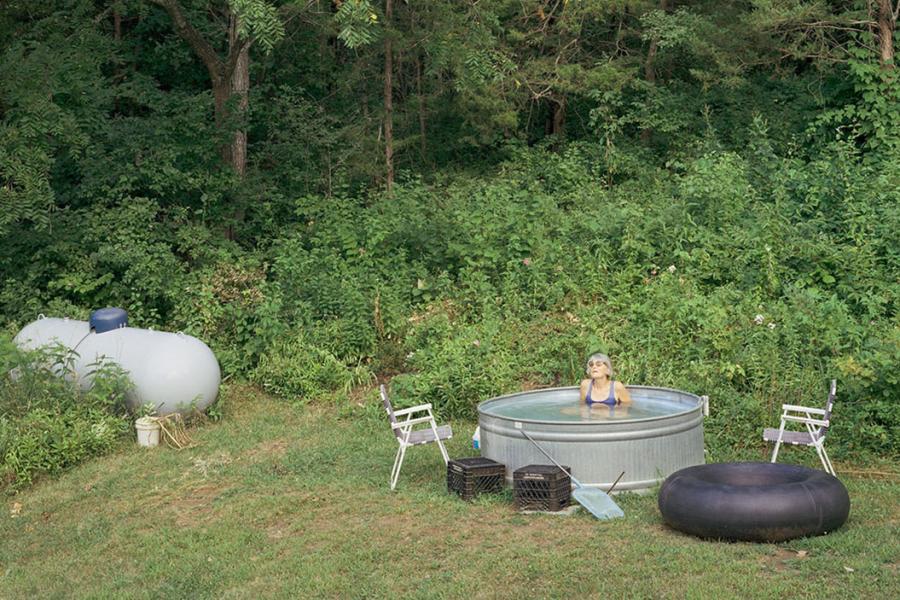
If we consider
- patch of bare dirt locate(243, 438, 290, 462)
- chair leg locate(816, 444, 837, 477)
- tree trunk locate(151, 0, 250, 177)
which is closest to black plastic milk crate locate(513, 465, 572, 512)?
chair leg locate(816, 444, 837, 477)

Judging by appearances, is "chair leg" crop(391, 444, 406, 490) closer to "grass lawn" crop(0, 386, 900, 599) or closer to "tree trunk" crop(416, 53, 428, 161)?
"grass lawn" crop(0, 386, 900, 599)

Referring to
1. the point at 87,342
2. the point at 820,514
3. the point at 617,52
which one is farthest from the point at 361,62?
the point at 820,514

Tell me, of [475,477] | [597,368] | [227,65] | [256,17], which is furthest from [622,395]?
[227,65]

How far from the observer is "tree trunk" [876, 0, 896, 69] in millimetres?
16359

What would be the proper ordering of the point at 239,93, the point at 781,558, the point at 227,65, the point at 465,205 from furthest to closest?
the point at 239,93, the point at 227,65, the point at 465,205, the point at 781,558

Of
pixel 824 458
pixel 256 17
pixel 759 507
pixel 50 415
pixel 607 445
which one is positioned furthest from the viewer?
pixel 256 17

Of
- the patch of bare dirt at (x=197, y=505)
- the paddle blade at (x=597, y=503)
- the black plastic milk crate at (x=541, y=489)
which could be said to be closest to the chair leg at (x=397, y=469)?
the black plastic milk crate at (x=541, y=489)

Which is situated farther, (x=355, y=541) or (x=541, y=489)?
(x=541, y=489)

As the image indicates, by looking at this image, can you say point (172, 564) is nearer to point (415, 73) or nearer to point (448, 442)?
point (448, 442)

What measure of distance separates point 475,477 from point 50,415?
5102mm

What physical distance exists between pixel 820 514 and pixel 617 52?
52.7 feet

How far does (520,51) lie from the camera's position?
862 inches

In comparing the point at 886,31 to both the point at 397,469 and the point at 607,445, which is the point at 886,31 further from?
the point at 397,469

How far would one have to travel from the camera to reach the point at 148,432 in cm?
1169
